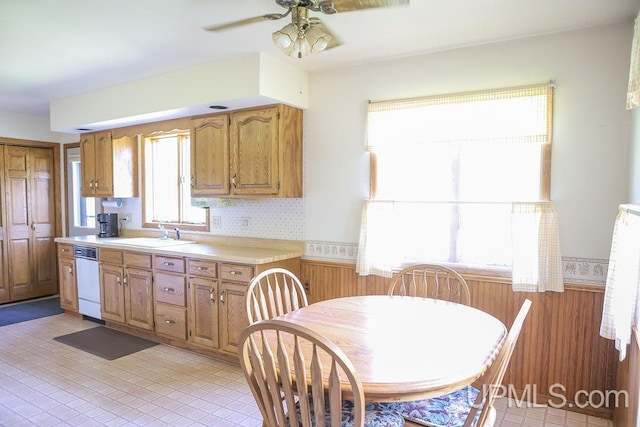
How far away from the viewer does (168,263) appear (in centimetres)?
357

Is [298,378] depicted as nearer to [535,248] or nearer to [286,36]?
[286,36]

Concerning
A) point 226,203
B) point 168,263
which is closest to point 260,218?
point 226,203

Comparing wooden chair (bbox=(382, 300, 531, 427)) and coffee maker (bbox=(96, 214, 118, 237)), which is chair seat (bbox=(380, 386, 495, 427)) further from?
coffee maker (bbox=(96, 214, 118, 237))

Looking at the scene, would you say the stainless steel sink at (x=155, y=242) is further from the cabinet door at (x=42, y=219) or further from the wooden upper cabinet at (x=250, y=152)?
the cabinet door at (x=42, y=219)

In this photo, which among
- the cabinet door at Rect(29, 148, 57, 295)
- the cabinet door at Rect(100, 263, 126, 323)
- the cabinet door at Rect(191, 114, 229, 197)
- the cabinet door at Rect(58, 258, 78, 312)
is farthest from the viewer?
the cabinet door at Rect(29, 148, 57, 295)

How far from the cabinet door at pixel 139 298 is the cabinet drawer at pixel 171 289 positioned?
0.12m

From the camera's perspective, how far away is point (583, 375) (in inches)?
99.0

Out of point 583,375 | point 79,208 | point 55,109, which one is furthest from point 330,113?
point 79,208

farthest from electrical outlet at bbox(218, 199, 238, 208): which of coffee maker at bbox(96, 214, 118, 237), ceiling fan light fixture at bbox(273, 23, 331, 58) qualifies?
ceiling fan light fixture at bbox(273, 23, 331, 58)

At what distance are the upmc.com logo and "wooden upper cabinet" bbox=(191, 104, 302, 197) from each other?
2.15 m

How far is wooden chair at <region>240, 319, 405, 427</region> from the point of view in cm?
123

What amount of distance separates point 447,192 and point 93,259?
11.6 feet

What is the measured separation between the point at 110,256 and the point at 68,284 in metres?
0.91

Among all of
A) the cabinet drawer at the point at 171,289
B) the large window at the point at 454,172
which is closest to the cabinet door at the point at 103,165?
the cabinet drawer at the point at 171,289
